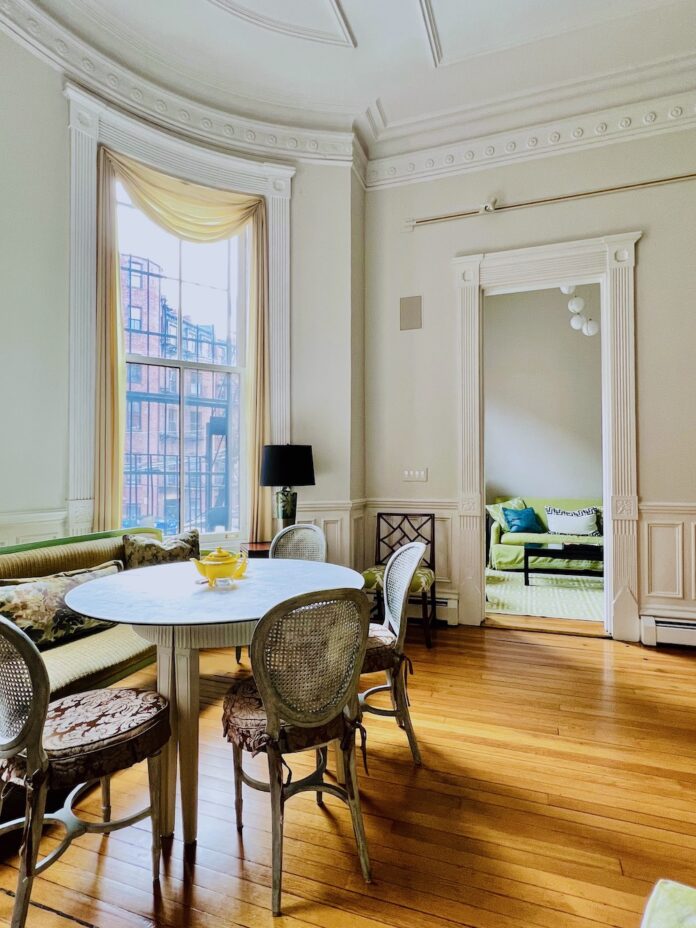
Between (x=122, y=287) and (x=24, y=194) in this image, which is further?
(x=122, y=287)

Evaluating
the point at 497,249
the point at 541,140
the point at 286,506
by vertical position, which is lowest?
the point at 286,506

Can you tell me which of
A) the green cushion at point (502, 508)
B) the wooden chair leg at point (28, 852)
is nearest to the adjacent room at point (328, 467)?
the wooden chair leg at point (28, 852)

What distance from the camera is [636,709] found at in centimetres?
288

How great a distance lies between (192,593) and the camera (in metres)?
2.05

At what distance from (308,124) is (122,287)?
2.10m

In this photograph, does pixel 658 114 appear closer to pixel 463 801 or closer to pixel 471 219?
pixel 471 219

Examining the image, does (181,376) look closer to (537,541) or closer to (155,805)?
(155,805)

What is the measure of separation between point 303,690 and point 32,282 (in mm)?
2882

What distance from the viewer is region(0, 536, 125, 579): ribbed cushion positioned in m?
2.69

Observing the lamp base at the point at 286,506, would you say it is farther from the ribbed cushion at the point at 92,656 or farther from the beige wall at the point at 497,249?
the ribbed cushion at the point at 92,656

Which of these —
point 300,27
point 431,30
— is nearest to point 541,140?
point 431,30

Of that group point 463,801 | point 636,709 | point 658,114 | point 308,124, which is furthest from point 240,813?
point 658,114

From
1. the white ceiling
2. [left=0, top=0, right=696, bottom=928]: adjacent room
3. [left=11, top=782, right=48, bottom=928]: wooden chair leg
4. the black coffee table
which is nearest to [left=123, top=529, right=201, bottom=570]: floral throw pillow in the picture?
[left=0, top=0, right=696, bottom=928]: adjacent room

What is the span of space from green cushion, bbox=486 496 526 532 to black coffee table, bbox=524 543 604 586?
641 millimetres
